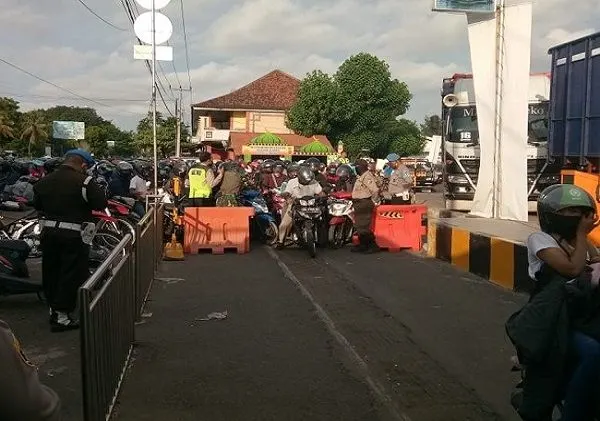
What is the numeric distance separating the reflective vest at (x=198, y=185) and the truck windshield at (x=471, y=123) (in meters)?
7.61

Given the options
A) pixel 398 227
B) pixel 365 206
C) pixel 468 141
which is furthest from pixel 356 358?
pixel 468 141

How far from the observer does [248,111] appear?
65125mm

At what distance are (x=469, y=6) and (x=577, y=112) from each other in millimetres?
2997

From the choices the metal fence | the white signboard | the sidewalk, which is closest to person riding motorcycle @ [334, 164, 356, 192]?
the sidewalk

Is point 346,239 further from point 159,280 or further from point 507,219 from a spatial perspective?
point 159,280

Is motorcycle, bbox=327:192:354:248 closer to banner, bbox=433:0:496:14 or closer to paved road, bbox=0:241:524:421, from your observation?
paved road, bbox=0:241:524:421

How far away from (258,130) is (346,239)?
51.1 meters

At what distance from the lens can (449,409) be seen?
4.85 meters

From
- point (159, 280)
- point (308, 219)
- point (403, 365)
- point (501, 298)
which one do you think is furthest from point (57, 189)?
point (308, 219)

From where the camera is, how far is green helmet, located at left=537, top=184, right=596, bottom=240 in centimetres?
368

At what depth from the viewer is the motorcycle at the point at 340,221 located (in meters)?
13.6

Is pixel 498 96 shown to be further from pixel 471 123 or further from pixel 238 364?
pixel 238 364

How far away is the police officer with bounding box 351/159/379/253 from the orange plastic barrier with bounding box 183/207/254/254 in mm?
2021

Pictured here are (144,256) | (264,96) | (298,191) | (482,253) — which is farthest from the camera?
(264,96)
